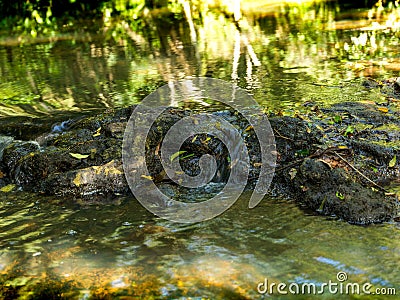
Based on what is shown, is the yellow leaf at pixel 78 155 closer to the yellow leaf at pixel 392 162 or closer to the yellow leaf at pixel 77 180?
the yellow leaf at pixel 77 180

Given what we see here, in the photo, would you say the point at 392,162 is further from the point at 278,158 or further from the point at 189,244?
the point at 189,244

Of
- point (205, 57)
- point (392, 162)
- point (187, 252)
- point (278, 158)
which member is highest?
point (205, 57)

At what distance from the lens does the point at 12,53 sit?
1167cm

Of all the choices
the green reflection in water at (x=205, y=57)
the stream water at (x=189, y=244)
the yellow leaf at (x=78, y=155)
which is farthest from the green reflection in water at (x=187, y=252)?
the green reflection in water at (x=205, y=57)

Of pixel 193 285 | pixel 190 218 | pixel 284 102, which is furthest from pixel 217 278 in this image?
pixel 284 102

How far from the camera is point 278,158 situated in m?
5.00

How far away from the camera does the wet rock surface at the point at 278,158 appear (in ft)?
14.6

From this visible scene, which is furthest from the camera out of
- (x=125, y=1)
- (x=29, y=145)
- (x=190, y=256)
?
(x=125, y=1)

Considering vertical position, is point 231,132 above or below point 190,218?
above

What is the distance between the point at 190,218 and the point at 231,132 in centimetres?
122

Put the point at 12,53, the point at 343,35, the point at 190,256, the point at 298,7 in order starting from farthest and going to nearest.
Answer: the point at 298,7, the point at 12,53, the point at 343,35, the point at 190,256

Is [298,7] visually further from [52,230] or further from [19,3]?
[52,230]

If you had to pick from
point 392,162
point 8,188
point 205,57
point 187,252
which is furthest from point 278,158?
point 205,57

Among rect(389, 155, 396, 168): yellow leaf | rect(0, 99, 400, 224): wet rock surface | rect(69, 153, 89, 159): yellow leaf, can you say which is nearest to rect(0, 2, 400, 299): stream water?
rect(0, 99, 400, 224): wet rock surface
